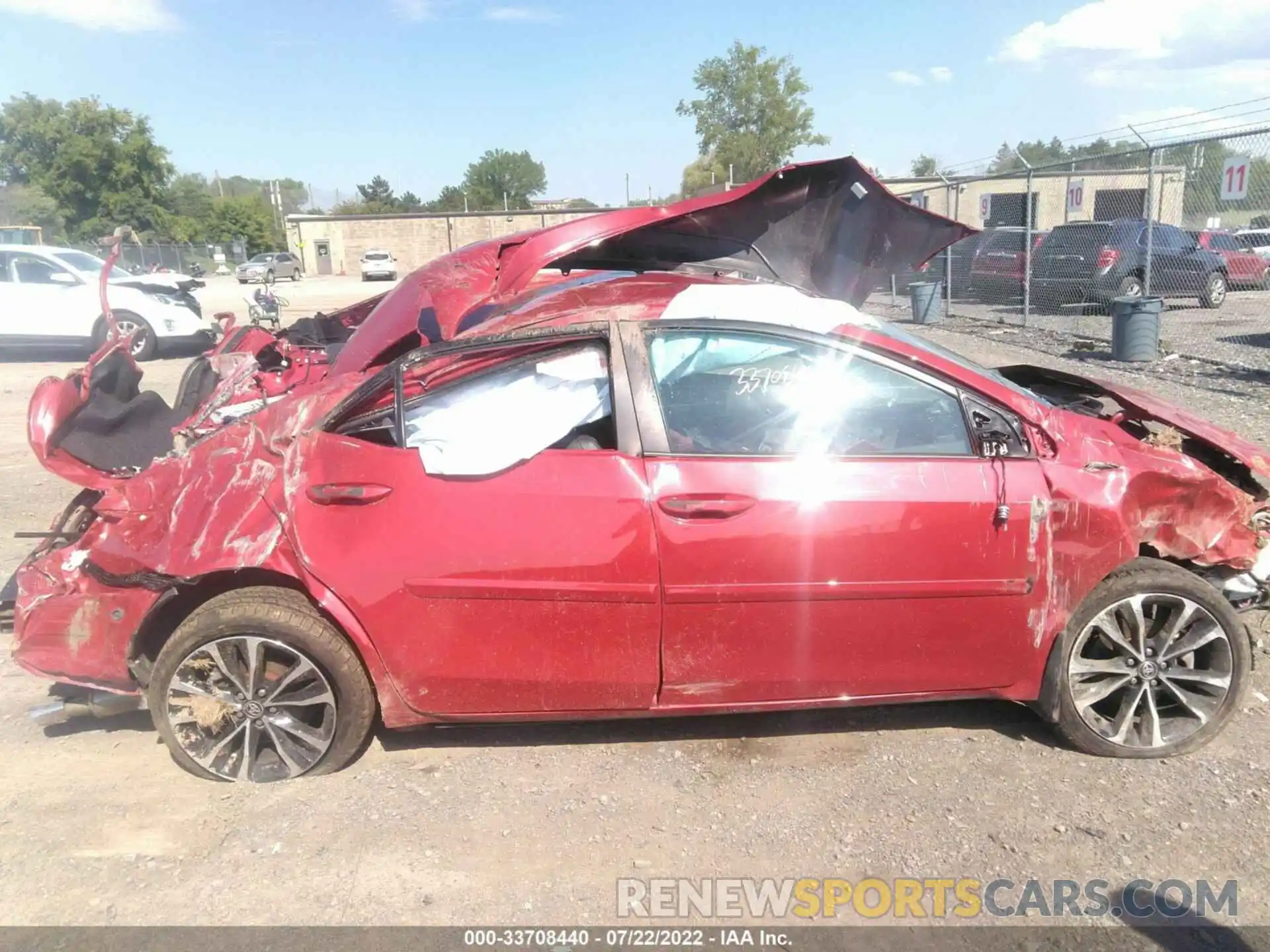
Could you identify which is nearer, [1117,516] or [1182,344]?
A: [1117,516]

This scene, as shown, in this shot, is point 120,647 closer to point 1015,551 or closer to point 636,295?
point 636,295

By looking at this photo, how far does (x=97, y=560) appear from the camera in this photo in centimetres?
304

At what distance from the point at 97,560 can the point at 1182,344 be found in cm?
1373

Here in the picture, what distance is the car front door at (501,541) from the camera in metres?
2.86

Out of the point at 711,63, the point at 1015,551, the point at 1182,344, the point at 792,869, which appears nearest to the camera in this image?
the point at 792,869

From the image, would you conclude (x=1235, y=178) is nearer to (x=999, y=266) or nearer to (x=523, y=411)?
(x=999, y=266)

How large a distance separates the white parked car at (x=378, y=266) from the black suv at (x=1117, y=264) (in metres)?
34.7

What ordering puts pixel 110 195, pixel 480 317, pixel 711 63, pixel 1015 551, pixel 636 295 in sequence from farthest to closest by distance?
pixel 110 195, pixel 711 63, pixel 480 317, pixel 636 295, pixel 1015 551

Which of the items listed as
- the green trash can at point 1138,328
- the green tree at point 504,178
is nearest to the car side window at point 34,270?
the green trash can at point 1138,328

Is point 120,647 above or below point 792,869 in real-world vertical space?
above

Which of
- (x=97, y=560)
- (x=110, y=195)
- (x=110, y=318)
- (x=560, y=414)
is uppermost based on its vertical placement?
(x=110, y=195)

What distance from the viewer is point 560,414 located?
300 cm

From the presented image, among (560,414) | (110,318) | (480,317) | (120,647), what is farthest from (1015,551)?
(110,318)

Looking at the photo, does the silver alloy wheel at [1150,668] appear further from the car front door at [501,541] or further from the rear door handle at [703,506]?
the car front door at [501,541]
